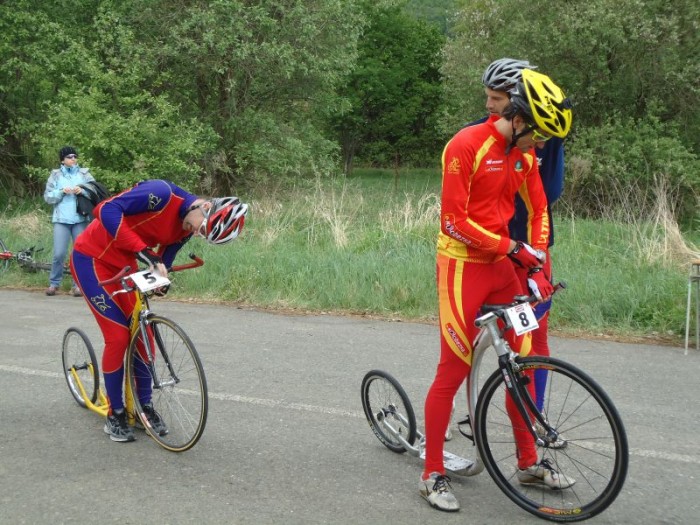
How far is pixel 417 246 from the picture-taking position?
1091 centimetres

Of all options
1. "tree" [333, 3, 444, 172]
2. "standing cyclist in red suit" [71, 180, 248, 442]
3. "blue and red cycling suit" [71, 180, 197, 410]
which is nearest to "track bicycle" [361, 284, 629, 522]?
"standing cyclist in red suit" [71, 180, 248, 442]

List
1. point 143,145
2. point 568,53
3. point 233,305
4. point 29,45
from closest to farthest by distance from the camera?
point 233,305 → point 143,145 → point 29,45 → point 568,53

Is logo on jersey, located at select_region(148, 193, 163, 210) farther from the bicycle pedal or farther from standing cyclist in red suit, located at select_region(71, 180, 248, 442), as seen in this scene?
the bicycle pedal

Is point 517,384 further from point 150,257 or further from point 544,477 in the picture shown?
point 150,257

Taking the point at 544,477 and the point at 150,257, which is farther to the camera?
the point at 150,257

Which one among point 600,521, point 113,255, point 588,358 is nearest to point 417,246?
point 588,358

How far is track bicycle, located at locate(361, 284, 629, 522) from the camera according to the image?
11.6 feet

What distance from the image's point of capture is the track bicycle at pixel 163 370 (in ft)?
15.0

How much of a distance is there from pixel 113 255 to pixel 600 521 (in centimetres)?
330

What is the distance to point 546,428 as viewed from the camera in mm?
3787

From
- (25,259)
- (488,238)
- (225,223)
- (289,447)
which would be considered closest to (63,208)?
(25,259)

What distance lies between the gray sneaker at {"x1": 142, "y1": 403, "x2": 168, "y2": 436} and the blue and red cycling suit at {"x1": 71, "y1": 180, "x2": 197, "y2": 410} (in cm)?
6

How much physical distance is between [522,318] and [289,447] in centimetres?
190

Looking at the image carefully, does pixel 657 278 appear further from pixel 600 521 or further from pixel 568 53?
pixel 568 53
